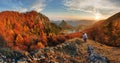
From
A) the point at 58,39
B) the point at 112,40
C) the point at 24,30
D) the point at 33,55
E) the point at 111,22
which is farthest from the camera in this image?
the point at 24,30

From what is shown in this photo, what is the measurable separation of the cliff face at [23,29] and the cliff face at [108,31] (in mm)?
15714

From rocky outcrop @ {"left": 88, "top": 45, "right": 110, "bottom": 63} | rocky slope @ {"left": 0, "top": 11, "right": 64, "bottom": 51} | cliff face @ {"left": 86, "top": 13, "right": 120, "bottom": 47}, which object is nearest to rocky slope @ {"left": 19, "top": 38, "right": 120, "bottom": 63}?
rocky outcrop @ {"left": 88, "top": 45, "right": 110, "bottom": 63}

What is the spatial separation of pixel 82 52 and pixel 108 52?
4.38 meters

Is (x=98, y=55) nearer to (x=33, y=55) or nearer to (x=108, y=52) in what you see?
(x=108, y=52)

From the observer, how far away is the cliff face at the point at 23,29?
87.3m

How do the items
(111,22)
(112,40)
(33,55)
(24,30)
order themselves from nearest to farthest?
(33,55)
(112,40)
(111,22)
(24,30)

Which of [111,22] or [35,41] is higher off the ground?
[111,22]

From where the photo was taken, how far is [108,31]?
7162cm

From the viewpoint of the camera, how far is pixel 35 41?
88062mm

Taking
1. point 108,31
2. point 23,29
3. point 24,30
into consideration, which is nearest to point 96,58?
point 108,31

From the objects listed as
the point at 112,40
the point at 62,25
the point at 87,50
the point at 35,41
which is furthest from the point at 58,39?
the point at 87,50

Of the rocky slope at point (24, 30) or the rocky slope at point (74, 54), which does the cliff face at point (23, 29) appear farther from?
the rocky slope at point (74, 54)

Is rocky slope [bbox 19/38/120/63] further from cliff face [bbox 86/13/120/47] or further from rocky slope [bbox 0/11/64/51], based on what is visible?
rocky slope [bbox 0/11/64/51]

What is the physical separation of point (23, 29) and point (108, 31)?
3605 centimetres
